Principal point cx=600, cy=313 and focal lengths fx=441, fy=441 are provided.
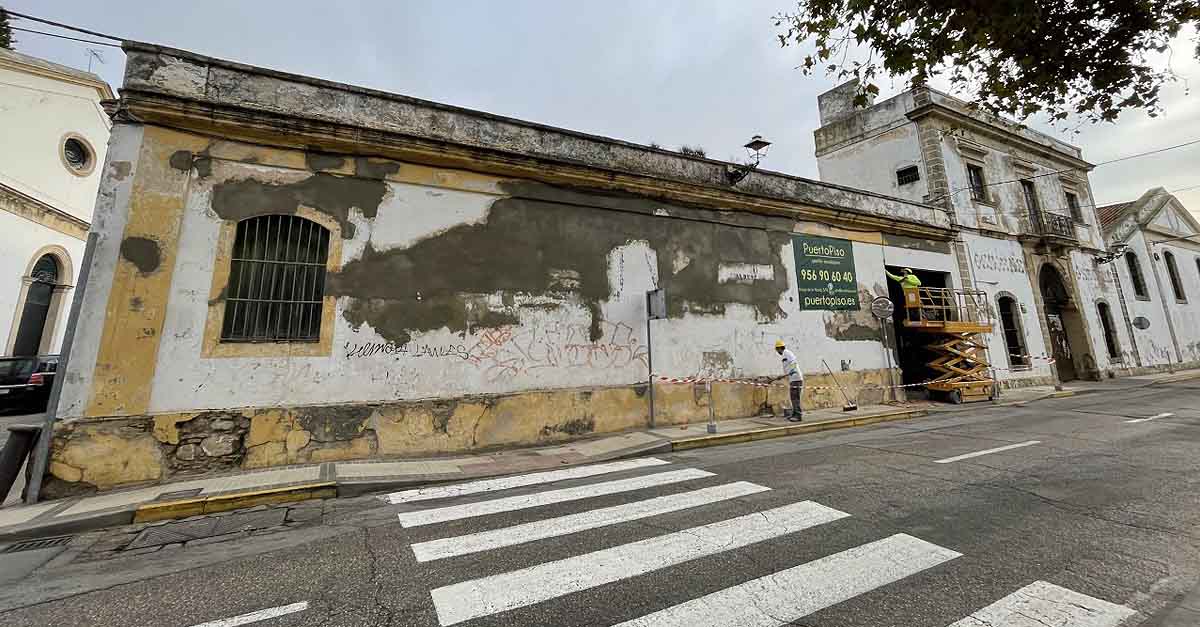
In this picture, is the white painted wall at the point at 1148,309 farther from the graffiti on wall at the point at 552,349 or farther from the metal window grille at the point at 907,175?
the graffiti on wall at the point at 552,349

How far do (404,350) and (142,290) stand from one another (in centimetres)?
332

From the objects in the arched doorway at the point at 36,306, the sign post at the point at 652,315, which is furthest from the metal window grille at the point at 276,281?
the arched doorway at the point at 36,306

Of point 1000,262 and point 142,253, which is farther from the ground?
point 1000,262

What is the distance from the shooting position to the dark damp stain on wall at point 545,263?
7.13m

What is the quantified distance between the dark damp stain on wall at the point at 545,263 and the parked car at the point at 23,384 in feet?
34.4

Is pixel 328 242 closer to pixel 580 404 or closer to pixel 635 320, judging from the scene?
pixel 580 404

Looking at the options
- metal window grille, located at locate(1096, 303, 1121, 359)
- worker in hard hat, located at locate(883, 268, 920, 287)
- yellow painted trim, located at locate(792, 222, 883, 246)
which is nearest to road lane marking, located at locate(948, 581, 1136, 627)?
yellow painted trim, located at locate(792, 222, 883, 246)

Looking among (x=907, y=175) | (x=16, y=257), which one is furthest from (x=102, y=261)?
(x=907, y=175)

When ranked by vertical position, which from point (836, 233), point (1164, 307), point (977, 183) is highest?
point (977, 183)

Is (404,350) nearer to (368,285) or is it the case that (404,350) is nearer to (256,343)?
(368,285)

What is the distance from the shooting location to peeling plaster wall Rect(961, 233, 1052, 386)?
49.5 ft

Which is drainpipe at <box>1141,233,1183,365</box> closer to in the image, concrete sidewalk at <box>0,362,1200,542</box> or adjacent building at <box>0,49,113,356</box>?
concrete sidewalk at <box>0,362,1200,542</box>

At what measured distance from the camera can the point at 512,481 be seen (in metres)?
5.49

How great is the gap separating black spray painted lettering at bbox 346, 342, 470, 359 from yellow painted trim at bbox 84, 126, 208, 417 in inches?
92.1
